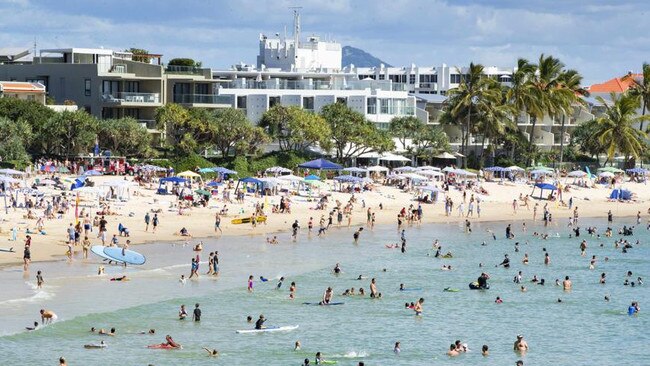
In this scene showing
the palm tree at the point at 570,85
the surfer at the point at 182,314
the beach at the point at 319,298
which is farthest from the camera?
the palm tree at the point at 570,85

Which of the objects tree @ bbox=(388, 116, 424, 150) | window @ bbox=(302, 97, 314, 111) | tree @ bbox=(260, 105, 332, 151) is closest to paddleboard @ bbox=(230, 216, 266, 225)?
tree @ bbox=(260, 105, 332, 151)

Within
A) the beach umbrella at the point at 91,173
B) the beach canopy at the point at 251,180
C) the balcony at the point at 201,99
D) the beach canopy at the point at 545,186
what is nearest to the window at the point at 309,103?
the balcony at the point at 201,99

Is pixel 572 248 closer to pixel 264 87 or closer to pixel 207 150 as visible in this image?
pixel 207 150

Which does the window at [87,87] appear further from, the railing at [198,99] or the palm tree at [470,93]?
the palm tree at [470,93]

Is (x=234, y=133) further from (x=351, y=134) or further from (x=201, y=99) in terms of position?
(x=201, y=99)

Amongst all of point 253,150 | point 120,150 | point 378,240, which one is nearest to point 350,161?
point 253,150

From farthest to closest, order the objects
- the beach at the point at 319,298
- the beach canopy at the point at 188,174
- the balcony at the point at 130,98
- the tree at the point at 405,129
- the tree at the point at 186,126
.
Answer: the tree at the point at 405,129 → the balcony at the point at 130,98 → the tree at the point at 186,126 → the beach canopy at the point at 188,174 → the beach at the point at 319,298

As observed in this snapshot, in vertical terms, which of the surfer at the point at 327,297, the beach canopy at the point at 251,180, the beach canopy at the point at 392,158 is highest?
the beach canopy at the point at 392,158

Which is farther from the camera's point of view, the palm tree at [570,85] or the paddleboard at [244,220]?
the palm tree at [570,85]
